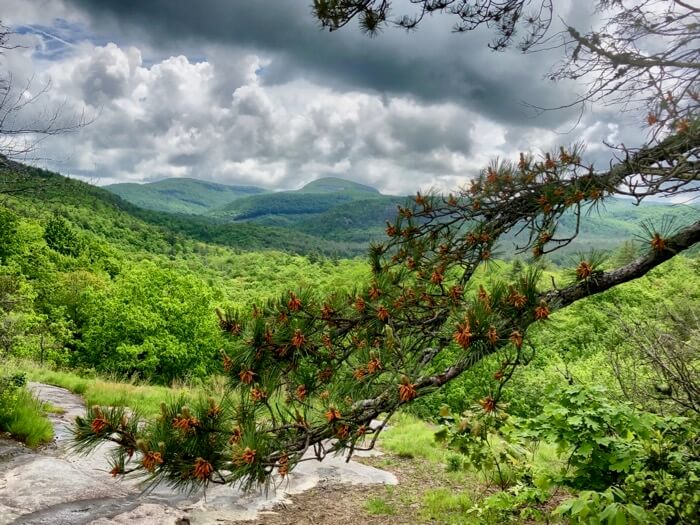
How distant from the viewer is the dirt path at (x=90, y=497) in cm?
422

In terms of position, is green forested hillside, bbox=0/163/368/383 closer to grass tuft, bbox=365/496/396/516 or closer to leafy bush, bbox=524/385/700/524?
grass tuft, bbox=365/496/396/516

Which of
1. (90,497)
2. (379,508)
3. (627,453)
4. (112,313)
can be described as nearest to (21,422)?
(90,497)

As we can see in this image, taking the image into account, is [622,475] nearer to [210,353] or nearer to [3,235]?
[210,353]

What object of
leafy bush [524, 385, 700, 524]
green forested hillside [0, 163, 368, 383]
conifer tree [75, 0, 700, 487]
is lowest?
green forested hillside [0, 163, 368, 383]

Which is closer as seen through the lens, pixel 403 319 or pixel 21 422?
pixel 403 319

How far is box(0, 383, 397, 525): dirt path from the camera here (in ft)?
→ 13.8

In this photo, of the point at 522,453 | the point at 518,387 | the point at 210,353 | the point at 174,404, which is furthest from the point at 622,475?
the point at 210,353

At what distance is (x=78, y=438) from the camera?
85.4 inches

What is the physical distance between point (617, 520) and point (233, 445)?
1.88m

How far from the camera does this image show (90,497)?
464 centimetres

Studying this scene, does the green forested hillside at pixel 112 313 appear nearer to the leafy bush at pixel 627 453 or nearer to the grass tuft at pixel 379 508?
the grass tuft at pixel 379 508

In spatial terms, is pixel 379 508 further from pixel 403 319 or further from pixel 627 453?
pixel 403 319

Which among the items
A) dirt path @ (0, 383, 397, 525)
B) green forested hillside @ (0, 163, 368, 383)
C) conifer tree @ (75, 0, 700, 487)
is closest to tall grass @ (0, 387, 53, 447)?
dirt path @ (0, 383, 397, 525)

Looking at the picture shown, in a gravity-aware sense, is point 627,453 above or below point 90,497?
above
